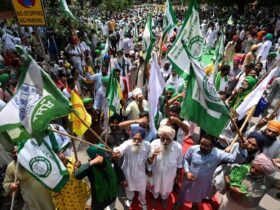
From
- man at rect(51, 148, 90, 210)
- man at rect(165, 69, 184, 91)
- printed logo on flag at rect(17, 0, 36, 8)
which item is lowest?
man at rect(51, 148, 90, 210)

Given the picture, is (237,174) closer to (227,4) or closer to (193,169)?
(193,169)

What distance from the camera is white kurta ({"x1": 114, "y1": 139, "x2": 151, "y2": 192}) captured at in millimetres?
3820

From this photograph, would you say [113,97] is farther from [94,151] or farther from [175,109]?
[94,151]

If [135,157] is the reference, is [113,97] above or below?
above

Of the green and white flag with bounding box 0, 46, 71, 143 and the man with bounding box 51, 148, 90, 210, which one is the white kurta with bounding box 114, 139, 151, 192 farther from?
the green and white flag with bounding box 0, 46, 71, 143

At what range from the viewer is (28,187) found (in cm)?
343

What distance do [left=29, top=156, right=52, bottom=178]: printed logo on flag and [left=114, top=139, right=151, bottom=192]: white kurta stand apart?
3.31 feet

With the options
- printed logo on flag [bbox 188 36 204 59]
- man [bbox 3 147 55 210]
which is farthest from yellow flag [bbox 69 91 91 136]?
printed logo on flag [bbox 188 36 204 59]

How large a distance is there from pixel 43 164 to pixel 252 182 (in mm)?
2375

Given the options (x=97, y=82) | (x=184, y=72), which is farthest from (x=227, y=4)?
(x=184, y=72)

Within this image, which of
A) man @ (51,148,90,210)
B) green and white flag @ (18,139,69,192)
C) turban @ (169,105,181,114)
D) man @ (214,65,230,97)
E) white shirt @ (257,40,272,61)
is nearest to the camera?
green and white flag @ (18,139,69,192)

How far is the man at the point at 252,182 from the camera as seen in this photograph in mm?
2859

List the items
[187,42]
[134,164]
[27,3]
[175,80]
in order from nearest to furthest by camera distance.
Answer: [134,164] < [187,42] < [27,3] < [175,80]

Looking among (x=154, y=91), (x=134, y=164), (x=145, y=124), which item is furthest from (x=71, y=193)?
(x=154, y=91)
